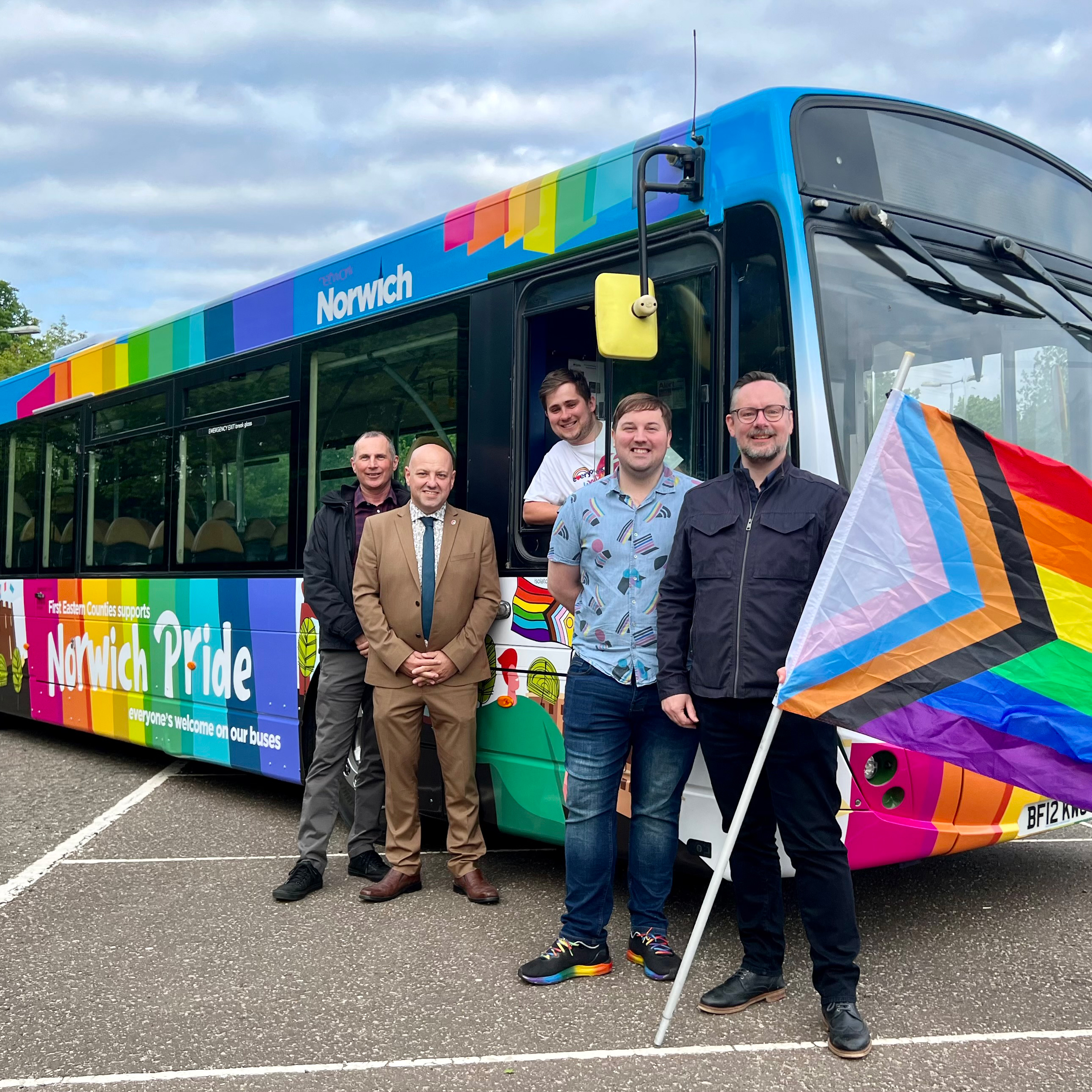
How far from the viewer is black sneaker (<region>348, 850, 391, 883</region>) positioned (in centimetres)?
578

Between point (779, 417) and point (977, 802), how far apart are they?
1.62 metres

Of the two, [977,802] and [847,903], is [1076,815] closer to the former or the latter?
[977,802]

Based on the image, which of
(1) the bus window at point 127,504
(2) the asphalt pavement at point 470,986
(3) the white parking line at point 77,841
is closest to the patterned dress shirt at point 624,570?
(2) the asphalt pavement at point 470,986

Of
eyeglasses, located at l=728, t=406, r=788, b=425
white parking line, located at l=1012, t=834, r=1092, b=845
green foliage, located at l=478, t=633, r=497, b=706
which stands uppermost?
eyeglasses, located at l=728, t=406, r=788, b=425

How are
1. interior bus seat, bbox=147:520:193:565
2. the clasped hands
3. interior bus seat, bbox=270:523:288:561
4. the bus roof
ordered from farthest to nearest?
interior bus seat, bbox=147:520:193:565
interior bus seat, bbox=270:523:288:561
the clasped hands
the bus roof

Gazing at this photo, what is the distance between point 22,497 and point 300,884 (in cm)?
569

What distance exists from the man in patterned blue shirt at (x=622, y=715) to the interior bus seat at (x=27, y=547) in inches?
255

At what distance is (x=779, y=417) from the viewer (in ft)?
12.8

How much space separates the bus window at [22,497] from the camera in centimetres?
966

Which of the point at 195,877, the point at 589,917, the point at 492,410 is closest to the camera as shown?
the point at 589,917

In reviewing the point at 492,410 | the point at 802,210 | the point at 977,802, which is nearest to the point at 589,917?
the point at 977,802

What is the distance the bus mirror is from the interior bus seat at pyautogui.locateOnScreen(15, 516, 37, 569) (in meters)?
6.67

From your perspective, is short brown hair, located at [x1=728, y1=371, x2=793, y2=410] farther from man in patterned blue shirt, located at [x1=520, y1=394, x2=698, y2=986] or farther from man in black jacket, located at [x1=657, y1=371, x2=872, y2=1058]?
man in patterned blue shirt, located at [x1=520, y1=394, x2=698, y2=986]

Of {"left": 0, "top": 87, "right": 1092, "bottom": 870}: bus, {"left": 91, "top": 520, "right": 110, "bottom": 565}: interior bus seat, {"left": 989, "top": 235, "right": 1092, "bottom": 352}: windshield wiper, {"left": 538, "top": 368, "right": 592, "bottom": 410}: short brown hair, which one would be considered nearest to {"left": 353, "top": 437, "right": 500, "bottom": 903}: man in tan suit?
{"left": 0, "top": 87, "right": 1092, "bottom": 870}: bus
